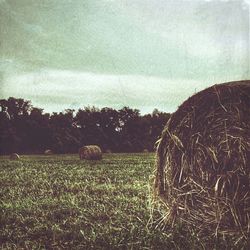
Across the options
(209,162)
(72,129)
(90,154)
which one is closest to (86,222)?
(209,162)

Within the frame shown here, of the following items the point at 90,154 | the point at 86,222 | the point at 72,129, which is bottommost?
the point at 86,222

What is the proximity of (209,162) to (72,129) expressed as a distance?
44170 millimetres

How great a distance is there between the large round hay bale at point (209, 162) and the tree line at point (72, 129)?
119 feet

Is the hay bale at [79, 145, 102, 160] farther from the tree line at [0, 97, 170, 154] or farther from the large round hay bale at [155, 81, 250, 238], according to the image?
the tree line at [0, 97, 170, 154]

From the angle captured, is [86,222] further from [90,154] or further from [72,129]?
[72,129]

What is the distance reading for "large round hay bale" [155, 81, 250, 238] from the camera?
4.87 m

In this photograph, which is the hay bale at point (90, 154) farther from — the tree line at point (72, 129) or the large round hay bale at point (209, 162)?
the tree line at point (72, 129)

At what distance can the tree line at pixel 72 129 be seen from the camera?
42.5 metres

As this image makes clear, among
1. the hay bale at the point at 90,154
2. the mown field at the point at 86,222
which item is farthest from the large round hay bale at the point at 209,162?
the hay bale at the point at 90,154

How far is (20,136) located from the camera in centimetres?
4250

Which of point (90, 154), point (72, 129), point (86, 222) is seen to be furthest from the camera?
point (72, 129)

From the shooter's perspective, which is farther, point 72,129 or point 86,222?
point 72,129

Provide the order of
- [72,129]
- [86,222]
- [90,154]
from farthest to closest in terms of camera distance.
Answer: [72,129]
[90,154]
[86,222]

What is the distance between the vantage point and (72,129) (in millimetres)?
48875
